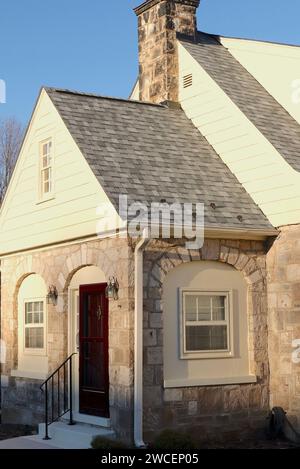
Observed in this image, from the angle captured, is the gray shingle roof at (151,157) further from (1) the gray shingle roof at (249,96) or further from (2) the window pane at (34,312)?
(2) the window pane at (34,312)

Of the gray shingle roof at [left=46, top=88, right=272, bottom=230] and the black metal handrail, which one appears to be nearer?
the gray shingle roof at [left=46, top=88, right=272, bottom=230]

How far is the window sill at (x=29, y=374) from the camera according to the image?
549 inches

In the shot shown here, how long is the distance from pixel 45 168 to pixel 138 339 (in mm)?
4537

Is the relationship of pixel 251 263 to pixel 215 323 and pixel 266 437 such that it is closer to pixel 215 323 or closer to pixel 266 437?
pixel 215 323

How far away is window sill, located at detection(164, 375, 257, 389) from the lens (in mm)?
11560

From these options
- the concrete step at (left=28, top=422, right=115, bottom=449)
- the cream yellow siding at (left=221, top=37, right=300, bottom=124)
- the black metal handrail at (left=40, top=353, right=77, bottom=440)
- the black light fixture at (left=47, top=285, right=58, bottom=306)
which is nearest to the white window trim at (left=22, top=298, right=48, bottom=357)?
the black light fixture at (left=47, top=285, right=58, bottom=306)

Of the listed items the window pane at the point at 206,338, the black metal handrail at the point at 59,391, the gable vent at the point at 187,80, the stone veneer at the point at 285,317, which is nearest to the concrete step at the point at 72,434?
the black metal handrail at the point at 59,391

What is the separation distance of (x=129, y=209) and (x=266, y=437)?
441cm

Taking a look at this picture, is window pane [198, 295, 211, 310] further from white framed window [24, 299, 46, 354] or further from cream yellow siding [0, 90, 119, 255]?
white framed window [24, 299, 46, 354]

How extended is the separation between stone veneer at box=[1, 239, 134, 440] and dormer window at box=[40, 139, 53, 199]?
1170 mm

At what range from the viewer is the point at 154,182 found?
12484 millimetres

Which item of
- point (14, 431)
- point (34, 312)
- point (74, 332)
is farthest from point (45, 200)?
point (14, 431)

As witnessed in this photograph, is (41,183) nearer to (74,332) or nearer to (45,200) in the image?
(45,200)

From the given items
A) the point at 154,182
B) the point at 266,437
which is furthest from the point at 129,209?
the point at 266,437
